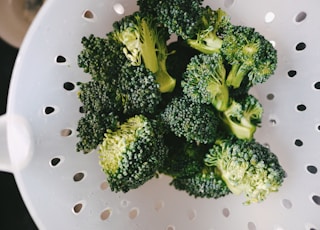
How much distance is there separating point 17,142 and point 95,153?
20cm

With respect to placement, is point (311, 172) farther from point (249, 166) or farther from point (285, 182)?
point (249, 166)

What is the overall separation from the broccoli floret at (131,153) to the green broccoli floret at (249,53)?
0.70 feet

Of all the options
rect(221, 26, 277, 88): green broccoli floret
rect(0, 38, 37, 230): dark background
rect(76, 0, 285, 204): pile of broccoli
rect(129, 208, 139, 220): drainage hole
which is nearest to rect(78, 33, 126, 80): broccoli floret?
rect(76, 0, 285, 204): pile of broccoli

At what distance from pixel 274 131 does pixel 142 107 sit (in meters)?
0.37

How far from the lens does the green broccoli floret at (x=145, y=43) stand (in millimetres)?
870

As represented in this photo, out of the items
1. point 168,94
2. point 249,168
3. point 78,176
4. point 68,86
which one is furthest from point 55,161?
point 249,168

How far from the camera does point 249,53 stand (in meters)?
0.86

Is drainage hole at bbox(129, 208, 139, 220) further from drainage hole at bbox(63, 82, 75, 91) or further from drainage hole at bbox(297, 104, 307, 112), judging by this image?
drainage hole at bbox(297, 104, 307, 112)

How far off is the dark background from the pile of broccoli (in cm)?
40

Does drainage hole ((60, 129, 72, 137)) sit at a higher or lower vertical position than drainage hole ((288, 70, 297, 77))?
lower

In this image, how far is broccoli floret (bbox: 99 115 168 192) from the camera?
0.85 metres

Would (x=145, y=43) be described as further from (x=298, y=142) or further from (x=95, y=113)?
(x=298, y=142)

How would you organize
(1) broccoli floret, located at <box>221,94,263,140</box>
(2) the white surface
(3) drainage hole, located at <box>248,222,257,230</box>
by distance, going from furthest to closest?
1. (2) the white surface
2. (3) drainage hole, located at <box>248,222,257,230</box>
3. (1) broccoli floret, located at <box>221,94,263,140</box>

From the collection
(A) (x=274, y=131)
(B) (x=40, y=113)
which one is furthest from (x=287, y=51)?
(B) (x=40, y=113)
